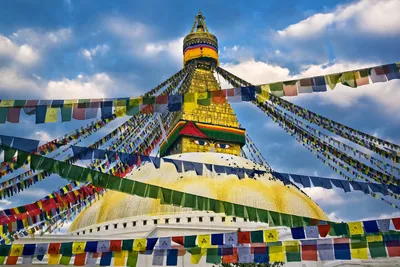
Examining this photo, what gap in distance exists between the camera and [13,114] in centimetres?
723

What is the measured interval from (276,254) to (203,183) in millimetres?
8999

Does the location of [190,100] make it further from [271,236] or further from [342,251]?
[342,251]

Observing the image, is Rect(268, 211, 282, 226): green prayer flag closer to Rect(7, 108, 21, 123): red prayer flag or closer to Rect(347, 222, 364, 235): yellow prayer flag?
Rect(347, 222, 364, 235): yellow prayer flag

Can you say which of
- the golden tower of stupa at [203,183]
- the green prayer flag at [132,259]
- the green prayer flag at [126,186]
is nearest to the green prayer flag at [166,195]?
the green prayer flag at [126,186]

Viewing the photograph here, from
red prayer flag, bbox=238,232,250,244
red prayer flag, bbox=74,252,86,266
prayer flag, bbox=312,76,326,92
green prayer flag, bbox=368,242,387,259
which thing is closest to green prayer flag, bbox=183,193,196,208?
red prayer flag, bbox=238,232,250,244

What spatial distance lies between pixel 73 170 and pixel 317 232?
14.4 feet

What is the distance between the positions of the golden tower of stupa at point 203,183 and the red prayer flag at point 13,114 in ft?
24.1

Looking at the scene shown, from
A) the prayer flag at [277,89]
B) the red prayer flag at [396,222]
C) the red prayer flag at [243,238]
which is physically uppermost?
the prayer flag at [277,89]

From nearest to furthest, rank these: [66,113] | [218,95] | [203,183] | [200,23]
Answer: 1. [218,95]
2. [66,113]
3. [203,183]
4. [200,23]

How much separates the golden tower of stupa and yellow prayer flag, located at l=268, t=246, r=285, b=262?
268 inches

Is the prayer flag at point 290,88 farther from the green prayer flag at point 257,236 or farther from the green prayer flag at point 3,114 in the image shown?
the green prayer flag at point 3,114

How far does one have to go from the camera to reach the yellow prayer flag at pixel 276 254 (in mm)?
7918

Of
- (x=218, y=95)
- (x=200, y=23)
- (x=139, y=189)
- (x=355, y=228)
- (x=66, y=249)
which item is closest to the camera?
Answer: (x=218, y=95)

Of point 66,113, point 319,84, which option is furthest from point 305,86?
point 66,113
